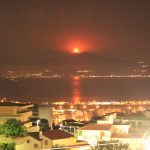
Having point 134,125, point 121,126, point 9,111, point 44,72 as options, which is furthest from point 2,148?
point 44,72

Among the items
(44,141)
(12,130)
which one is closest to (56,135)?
(44,141)

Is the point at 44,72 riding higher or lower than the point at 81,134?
higher

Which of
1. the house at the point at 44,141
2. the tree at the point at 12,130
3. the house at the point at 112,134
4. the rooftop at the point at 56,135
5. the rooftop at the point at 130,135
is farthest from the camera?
the tree at the point at 12,130

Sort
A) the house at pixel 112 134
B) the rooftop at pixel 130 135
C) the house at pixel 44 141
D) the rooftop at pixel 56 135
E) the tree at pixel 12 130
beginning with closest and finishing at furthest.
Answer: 1. the house at pixel 112 134
2. the rooftop at pixel 130 135
3. the house at pixel 44 141
4. the rooftop at pixel 56 135
5. the tree at pixel 12 130

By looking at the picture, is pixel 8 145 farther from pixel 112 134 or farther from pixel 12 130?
pixel 112 134

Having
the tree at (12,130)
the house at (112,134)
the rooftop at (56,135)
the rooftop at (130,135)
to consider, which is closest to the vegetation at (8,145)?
Answer: the tree at (12,130)

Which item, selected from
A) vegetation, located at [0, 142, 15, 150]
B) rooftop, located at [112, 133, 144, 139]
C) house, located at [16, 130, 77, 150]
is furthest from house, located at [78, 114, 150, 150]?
vegetation, located at [0, 142, 15, 150]

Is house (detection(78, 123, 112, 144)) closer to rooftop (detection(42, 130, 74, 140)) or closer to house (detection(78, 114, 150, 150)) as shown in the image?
house (detection(78, 114, 150, 150))

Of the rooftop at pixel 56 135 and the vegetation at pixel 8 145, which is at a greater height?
the rooftop at pixel 56 135

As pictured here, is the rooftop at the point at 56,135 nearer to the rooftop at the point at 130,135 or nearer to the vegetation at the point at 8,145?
the vegetation at the point at 8,145

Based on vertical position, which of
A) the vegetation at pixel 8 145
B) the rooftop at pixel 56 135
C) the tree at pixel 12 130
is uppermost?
the tree at pixel 12 130

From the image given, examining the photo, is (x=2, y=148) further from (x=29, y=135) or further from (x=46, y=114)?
(x=46, y=114)
